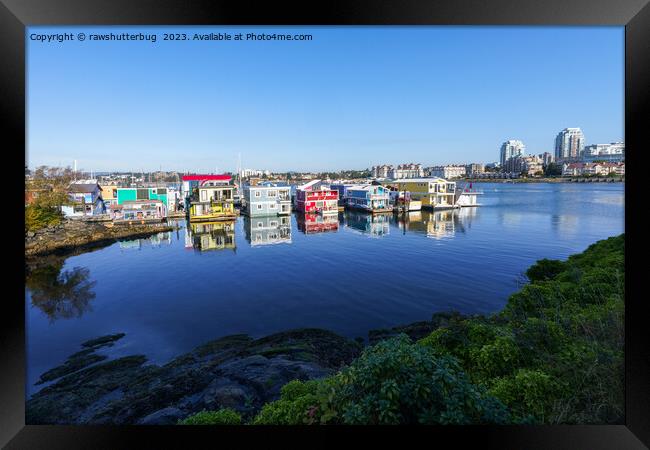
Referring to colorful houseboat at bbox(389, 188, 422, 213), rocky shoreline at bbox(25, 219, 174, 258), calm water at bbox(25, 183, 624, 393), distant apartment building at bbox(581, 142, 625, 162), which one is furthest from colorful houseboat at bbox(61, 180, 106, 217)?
distant apartment building at bbox(581, 142, 625, 162)

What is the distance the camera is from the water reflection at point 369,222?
53.3 ft

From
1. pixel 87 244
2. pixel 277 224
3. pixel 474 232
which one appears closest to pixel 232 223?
pixel 277 224

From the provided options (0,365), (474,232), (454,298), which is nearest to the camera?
(0,365)

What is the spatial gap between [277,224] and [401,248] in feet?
26.4

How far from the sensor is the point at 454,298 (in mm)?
7254

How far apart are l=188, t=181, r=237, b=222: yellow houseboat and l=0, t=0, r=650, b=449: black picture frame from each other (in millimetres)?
17606

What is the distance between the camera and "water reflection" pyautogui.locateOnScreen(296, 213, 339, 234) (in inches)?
675

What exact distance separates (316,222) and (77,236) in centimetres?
1104

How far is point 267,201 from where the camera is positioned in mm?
20594

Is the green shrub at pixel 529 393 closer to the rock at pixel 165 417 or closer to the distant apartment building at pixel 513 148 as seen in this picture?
the rock at pixel 165 417

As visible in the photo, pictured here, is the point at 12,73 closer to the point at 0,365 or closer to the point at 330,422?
the point at 0,365

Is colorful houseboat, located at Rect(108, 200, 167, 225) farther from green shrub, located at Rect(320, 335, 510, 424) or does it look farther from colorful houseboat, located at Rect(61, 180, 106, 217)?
green shrub, located at Rect(320, 335, 510, 424)

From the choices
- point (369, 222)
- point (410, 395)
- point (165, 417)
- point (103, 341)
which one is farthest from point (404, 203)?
point (410, 395)
